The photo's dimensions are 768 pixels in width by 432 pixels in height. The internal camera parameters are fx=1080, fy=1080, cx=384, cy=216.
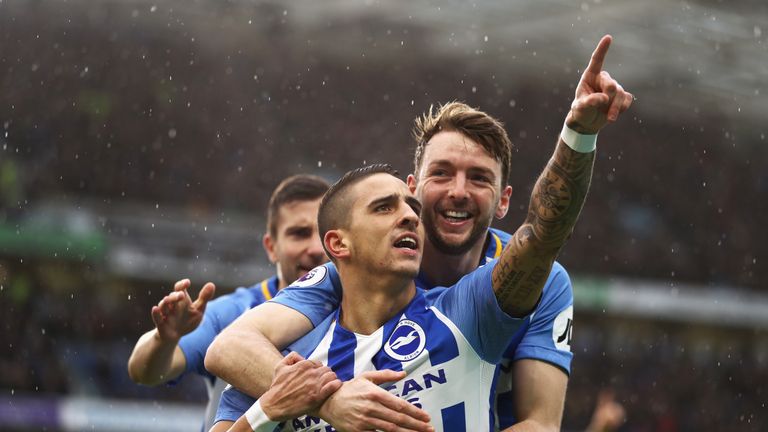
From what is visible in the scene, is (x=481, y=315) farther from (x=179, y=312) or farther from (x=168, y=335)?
(x=168, y=335)

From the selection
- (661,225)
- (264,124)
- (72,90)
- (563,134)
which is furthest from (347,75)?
(563,134)

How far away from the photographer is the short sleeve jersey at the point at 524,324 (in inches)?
160

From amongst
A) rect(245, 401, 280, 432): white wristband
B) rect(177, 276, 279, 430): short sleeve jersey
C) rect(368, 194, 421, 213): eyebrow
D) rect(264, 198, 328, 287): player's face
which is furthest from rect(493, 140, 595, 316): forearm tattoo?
rect(177, 276, 279, 430): short sleeve jersey

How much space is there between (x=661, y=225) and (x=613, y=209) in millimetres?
1238

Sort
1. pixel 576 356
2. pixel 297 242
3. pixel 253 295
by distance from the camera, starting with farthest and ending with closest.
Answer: pixel 576 356, pixel 253 295, pixel 297 242

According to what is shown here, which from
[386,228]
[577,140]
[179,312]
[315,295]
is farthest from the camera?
[179,312]

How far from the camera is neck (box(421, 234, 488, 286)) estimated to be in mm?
4309

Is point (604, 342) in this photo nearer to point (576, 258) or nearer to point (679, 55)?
point (576, 258)

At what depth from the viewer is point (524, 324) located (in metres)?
4.06

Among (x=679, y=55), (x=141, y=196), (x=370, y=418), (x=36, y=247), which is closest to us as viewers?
(x=370, y=418)

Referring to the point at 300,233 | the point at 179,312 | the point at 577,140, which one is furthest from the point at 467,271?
the point at 300,233

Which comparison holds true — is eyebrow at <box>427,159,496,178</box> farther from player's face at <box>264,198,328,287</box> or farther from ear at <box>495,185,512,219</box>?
player's face at <box>264,198,328,287</box>

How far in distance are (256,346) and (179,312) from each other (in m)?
1.16

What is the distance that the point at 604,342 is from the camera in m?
21.9
